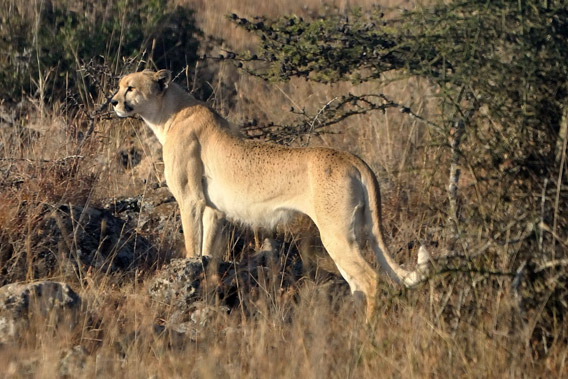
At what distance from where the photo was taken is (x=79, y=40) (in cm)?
1227

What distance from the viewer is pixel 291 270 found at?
8062mm

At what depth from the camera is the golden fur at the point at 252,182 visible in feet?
23.2

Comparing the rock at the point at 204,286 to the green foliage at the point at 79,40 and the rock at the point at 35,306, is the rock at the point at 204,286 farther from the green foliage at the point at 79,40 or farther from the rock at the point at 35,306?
the green foliage at the point at 79,40

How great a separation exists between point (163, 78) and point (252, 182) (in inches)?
56.5

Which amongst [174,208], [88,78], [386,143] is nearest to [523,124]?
[174,208]

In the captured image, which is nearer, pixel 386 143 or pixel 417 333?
pixel 417 333

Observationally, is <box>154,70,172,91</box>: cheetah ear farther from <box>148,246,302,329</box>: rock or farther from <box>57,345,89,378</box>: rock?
<box>57,345,89,378</box>: rock

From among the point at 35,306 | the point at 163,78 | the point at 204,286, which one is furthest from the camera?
the point at 163,78

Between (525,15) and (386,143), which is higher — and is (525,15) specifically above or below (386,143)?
above

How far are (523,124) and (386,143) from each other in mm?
5132

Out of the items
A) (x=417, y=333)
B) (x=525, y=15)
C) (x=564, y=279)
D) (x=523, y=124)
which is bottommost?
(x=417, y=333)

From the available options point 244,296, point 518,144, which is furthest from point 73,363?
point 518,144

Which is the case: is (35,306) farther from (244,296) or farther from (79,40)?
(79,40)

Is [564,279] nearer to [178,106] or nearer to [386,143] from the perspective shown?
[178,106]
